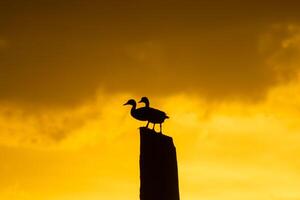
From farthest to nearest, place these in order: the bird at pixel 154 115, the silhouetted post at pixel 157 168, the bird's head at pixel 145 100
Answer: the bird's head at pixel 145 100 < the bird at pixel 154 115 < the silhouetted post at pixel 157 168

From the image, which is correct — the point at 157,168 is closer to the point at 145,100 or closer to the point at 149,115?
the point at 149,115

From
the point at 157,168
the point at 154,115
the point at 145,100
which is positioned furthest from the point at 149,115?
the point at 157,168

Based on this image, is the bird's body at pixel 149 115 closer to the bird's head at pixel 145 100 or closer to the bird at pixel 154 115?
the bird at pixel 154 115

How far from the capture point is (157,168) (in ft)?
37.6

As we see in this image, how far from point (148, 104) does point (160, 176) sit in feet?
12.9

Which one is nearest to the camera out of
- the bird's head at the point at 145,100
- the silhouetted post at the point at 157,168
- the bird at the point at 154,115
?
the silhouetted post at the point at 157,168

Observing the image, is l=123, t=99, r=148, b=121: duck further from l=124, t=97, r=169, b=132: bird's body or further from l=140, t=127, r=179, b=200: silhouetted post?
l=140, t=127, r=179, b=200: silhouetted post

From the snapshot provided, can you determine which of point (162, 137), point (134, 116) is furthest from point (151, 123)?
point (162, 137)

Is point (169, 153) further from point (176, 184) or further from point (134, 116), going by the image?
point (134, 116)

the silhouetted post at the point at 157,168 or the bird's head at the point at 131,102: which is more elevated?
the bird's head at the point at 131,102

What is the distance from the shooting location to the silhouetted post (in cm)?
1123

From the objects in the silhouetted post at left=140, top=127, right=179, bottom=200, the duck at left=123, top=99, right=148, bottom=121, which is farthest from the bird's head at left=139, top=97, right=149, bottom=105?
the silhouetted post at left=140, top=127, right=179, bottom=200

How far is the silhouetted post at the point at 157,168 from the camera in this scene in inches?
442

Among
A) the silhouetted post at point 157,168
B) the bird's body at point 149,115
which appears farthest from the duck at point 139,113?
the silhouetted post at point 157,168
